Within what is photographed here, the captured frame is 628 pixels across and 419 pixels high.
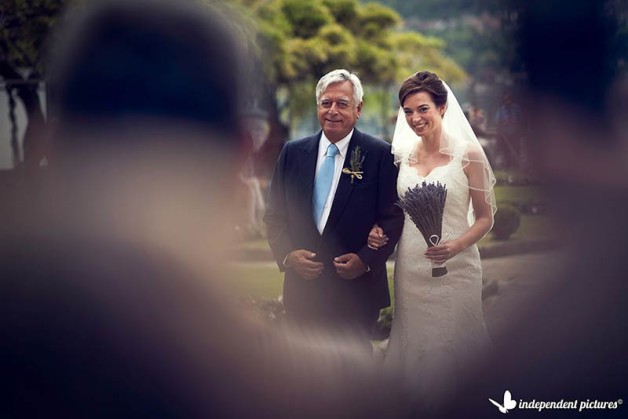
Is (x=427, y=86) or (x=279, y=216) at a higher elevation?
(x=427, y=86)

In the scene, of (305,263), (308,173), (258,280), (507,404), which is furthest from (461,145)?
(258,280)

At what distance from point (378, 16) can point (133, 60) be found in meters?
1.97

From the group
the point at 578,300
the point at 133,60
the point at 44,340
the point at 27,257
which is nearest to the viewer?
the point at 133,60

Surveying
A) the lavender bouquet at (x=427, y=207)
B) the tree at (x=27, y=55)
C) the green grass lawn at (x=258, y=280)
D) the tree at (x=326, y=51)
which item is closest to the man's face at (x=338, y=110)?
the lavender bouquet at (x=427, y=207)

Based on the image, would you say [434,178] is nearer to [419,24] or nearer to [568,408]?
[568,408]

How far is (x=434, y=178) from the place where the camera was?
259 cm

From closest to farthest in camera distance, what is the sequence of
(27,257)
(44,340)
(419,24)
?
(44,340), (27,257), (419,24)

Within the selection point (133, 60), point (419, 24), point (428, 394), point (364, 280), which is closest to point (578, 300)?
point (428, 394)

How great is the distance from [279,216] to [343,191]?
26cm

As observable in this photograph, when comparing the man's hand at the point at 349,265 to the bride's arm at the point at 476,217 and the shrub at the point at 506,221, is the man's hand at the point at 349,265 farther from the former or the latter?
the shrub at the point at 506,221

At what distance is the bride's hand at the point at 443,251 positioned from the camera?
263cm

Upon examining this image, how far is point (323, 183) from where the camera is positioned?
269 centimetres

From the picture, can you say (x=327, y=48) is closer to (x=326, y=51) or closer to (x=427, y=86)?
(x=326, y=51)

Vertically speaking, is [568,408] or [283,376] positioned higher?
[283,376]
